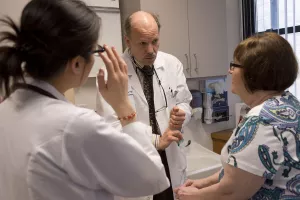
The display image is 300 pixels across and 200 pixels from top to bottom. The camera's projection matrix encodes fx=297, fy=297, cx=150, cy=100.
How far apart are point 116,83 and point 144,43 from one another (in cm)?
84

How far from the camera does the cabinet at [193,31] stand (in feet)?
8.06

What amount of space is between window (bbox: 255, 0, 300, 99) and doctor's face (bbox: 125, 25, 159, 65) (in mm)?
1552

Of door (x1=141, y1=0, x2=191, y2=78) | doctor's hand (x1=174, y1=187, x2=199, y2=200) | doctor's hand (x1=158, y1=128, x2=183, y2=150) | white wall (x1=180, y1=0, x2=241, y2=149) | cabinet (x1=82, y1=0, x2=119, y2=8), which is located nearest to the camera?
doctor's hand (x1=174, y1=187, x2=199, y2=200)

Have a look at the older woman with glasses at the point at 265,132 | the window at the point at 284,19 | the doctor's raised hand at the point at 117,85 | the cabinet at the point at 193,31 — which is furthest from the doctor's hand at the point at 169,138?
A: the window at the point at 284,19

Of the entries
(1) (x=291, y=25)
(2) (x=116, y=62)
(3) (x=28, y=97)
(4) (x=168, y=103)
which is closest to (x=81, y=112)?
(3) (x=28, y=97)

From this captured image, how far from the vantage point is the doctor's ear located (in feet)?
2.41

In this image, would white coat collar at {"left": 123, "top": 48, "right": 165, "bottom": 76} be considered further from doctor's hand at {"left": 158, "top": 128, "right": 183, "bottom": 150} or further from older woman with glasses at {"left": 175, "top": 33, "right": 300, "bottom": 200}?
older woman with glasses at {"left": 175, "top": 33, "right": 300, "bottom": 200}

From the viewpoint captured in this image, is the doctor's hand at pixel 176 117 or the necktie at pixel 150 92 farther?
the necktie at pixel 150 92

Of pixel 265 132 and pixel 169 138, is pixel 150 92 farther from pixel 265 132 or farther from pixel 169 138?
pixel 265 132

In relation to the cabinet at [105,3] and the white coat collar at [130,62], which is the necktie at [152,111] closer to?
the white coat collar at [130,62]

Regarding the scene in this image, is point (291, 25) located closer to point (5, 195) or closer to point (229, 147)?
point (229, 147)

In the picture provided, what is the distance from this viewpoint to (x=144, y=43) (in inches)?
66.6

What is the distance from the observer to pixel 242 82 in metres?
1.11

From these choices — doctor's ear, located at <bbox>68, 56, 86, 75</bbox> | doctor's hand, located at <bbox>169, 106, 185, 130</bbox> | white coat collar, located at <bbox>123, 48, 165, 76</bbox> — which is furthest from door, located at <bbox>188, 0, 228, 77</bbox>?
doctor's ear, located at <bbox>68, 56, 86, 75</bbox>
